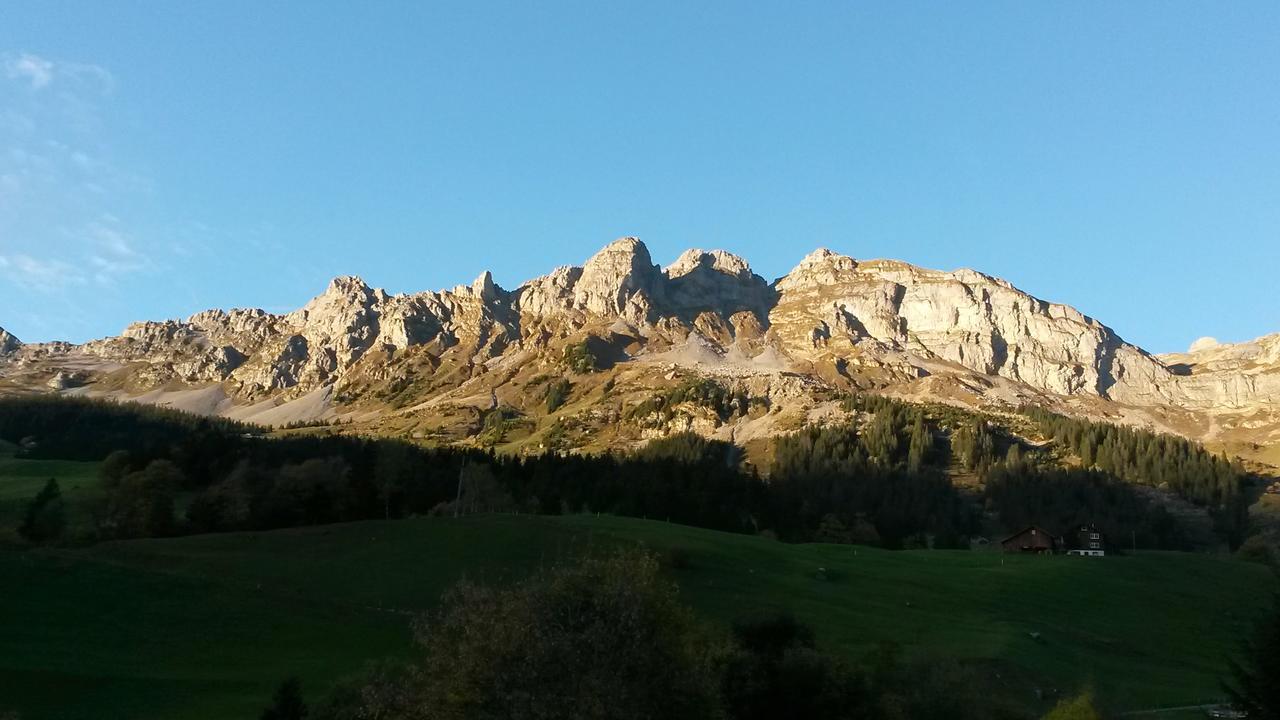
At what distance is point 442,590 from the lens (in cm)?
8544

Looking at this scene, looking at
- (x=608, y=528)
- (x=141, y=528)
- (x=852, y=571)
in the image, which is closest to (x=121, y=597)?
(x=141, y=528)

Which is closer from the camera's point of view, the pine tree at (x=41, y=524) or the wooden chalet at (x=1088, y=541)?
the pine tree at (x=41, y=524)

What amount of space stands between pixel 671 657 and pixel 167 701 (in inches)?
1578

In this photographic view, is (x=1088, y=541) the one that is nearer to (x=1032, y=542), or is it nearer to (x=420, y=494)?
(x=1032, y=542)

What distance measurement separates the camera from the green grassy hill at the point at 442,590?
203ft

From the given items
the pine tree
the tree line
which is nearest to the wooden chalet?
the tree line

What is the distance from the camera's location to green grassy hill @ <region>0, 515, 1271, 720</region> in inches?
2438

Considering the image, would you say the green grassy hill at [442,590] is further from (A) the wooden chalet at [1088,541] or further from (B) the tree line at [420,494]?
(A) the wooden chalet at [1088,541]

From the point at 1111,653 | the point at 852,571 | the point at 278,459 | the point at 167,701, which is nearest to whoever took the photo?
the point at 167,701

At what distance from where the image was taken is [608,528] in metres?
114

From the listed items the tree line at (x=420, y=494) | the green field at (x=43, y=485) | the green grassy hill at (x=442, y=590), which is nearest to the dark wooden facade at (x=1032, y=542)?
the tree line at (x=420, y=494)

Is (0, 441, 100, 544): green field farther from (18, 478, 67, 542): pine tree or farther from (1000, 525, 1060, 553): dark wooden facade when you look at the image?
(1000, 525, 1060, 553): dark wooden facade

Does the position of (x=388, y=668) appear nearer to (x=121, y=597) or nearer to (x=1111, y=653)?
(x=121, y=597)

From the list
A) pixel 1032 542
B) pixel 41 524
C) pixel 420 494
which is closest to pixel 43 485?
pixel 41 524
